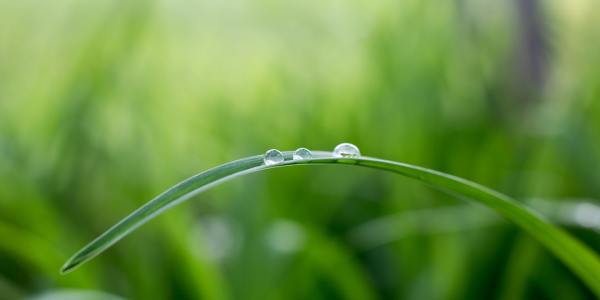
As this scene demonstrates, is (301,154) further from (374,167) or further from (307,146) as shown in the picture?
(307,146)

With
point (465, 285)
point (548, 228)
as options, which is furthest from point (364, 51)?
point (548, 228)

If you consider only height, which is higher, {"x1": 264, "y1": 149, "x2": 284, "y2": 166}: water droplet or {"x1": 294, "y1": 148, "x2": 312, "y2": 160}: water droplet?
{"x1": 294, "y1": 148, "x2": 312, "y2": 160}: water droplet

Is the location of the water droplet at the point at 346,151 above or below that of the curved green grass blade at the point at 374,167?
above

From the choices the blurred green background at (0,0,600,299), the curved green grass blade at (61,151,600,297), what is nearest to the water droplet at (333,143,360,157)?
the curved green grass blade at (61,151,600,297)

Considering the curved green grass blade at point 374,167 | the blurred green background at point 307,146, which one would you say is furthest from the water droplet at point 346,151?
the blurred green background at point 307,146

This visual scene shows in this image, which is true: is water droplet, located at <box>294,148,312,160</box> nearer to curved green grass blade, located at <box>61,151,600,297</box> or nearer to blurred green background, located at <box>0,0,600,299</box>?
curved green grass blade, located at <box>61,151,600,297</box>

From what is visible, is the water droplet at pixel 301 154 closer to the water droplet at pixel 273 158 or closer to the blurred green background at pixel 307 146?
the water droplet at pixel 273 158
